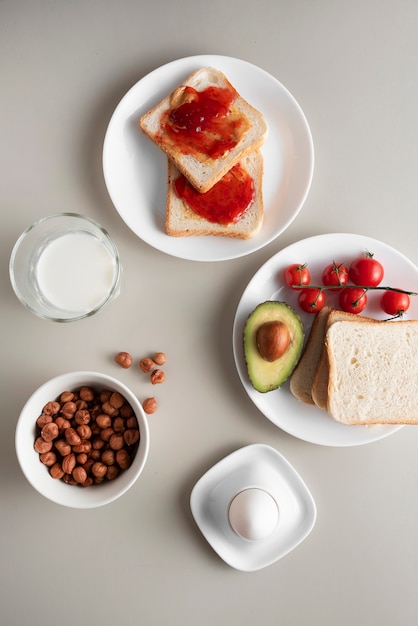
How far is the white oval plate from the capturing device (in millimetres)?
1552

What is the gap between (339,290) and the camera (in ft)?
5.24

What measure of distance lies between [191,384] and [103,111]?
828 millimetres

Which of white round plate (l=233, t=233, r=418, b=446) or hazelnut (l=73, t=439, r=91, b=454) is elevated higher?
white round plate (l=233, t=233, r=418, b=446)

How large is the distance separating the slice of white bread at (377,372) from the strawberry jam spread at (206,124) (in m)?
0.59

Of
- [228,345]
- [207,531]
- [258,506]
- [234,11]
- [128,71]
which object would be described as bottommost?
[207,531]

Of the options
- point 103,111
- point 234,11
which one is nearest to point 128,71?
point 103,111

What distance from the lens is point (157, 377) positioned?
1.59 meters

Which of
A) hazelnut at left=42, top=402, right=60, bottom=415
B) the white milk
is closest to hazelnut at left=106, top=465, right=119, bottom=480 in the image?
hazelnut at left=42, top=402, right=60, bottom=415

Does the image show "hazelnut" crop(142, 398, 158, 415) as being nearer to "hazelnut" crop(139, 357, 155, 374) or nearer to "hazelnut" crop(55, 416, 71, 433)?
"hazelnut" crop(139, 357, 155, 374)

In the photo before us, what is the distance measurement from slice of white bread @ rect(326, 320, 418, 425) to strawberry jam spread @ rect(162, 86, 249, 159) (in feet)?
1.94

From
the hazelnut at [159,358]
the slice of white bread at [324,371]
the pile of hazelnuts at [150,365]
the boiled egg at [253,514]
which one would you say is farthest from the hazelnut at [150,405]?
the slice of white bread at [324,371]

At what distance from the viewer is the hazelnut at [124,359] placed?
1.58 m

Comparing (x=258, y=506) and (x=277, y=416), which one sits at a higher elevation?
(x=277, y=416)

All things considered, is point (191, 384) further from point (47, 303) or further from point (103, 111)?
point (103, 111)
